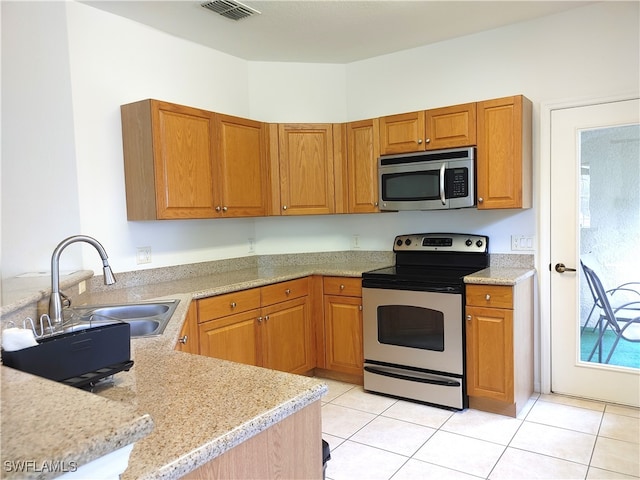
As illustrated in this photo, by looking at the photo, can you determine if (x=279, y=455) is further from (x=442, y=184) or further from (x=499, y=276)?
(x=442, y=184)

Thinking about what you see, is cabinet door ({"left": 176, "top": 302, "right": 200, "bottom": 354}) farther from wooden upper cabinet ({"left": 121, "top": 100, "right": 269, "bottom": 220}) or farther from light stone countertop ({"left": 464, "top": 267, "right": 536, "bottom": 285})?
light stone countertop ({"left": 464, "top": 267, "right": 536, "bottom": 285})

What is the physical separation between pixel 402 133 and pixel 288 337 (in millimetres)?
1753

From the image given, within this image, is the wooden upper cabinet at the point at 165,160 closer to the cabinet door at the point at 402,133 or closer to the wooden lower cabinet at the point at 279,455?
the cabinet door at the point at 402,133

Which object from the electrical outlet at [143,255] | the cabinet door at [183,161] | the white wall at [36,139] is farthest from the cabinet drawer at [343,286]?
the white wall at [36,139]

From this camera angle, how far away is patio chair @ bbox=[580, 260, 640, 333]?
2922 millimetres

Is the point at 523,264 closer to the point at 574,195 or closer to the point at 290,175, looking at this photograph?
the point at 574,195

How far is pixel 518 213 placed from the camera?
3.23 metres

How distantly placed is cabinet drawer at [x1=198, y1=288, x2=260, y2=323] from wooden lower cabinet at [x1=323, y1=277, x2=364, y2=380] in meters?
0.66

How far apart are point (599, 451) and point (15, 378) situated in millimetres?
2739

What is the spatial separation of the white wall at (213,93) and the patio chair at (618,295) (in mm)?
648

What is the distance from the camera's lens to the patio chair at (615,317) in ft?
9.61

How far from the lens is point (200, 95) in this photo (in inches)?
Answer: 137

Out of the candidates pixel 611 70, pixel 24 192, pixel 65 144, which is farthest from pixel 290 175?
pixel 611 70

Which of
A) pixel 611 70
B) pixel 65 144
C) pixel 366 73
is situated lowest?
pixel 65 144
